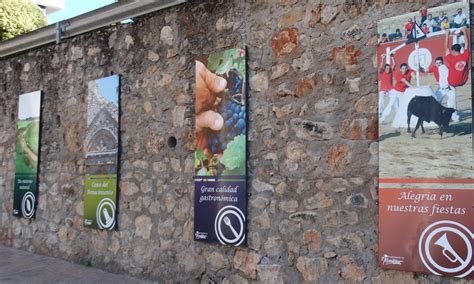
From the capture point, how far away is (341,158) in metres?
4.00

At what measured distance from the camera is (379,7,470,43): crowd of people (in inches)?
137

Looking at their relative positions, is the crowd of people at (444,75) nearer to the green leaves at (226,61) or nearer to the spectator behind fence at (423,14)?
the spectator behind fence at (423,14)

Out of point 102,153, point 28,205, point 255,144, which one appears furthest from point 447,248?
point 28,205

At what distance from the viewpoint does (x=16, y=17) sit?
872 cm

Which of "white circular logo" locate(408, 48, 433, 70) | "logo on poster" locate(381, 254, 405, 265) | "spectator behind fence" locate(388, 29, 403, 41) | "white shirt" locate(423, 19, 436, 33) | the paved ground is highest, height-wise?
"white shirt" locate(423, 19, 436, 33)

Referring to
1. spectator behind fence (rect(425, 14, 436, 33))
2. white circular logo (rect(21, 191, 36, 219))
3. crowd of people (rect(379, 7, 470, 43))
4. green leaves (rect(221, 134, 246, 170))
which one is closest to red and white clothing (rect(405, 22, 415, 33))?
crowd of people (rect(379, 7, 470, 43))

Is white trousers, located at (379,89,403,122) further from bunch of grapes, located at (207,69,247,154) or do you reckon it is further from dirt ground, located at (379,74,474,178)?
bunch of grapes, located at (207,69,247,154)

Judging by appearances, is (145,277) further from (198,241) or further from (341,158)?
(341,158)

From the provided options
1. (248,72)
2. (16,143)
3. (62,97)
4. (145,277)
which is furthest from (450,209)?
(16,143)

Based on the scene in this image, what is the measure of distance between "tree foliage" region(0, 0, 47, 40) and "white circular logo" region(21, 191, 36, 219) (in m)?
3.27

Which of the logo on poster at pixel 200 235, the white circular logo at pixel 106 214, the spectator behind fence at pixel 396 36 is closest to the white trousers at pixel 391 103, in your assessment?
the spectator behind fence at pixel 396 36

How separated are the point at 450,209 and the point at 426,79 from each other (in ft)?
3.16

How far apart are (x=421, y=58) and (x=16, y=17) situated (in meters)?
7.56

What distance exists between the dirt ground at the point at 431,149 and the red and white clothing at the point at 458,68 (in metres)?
0.05
